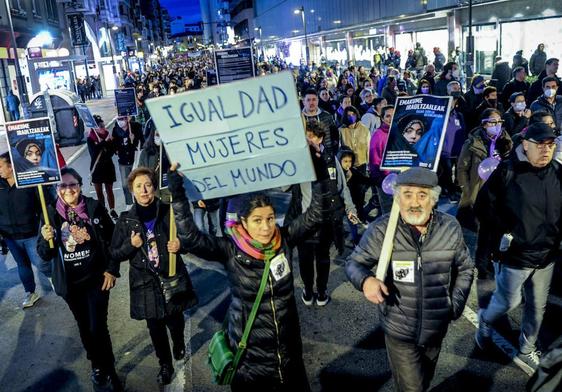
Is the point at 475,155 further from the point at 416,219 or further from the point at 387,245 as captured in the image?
the point at 387,245

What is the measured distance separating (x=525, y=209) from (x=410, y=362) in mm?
1537

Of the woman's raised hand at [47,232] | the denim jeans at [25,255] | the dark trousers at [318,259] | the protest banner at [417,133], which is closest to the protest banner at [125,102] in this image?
the denim jeans at [25,255]

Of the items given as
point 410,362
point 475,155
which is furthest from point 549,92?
point 410,362

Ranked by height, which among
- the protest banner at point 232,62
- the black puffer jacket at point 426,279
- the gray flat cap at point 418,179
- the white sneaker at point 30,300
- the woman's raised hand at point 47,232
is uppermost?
the protest banner at point 232,62

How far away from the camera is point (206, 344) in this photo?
17.6ft

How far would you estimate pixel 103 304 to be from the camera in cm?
464

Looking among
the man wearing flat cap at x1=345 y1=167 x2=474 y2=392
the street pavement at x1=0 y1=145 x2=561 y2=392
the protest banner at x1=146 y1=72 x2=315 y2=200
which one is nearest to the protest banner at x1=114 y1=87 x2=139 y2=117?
the street pavement at x1=0 y1=145 x2=561 y2=392

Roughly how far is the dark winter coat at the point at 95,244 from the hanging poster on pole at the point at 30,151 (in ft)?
2.97

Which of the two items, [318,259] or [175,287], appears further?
[318,259]

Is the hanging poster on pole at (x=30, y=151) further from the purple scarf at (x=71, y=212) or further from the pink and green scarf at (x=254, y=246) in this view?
the pink and green scarf at (x=254, y=246)

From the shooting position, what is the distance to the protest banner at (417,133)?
4094mm

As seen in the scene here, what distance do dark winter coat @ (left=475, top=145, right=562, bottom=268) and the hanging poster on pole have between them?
4.10 m

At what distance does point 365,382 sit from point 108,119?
86.1ft

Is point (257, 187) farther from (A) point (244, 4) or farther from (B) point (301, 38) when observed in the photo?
(A) point (244, 4)
